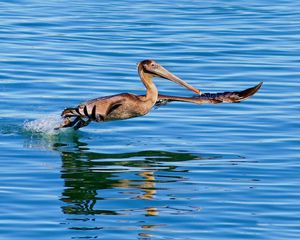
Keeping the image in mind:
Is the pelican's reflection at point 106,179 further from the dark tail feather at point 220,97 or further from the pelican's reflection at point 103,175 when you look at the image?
the dark tail feather at point 220,97

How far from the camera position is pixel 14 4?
111 ft

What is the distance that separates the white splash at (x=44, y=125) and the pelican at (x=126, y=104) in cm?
15

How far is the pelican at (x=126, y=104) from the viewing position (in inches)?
696

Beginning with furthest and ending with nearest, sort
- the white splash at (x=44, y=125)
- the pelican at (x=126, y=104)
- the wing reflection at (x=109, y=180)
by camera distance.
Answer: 1. the white splash at (x=44, y=125)
2. the pelican at (x=126, y=104)
3. the wing reflection at (x=109, y=180)

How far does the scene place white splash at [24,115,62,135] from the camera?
1867cm

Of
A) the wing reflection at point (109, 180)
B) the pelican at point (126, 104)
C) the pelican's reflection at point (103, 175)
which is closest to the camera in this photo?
the wing reflection at point (109, 180)

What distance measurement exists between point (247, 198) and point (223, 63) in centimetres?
1039

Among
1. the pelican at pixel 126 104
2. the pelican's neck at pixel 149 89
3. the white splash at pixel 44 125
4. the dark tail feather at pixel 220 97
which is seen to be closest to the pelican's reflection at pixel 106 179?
the white splash at pixel 44 125

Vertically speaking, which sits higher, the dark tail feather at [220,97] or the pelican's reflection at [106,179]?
the dark tail feather at [220,97]

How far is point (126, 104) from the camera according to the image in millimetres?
17750

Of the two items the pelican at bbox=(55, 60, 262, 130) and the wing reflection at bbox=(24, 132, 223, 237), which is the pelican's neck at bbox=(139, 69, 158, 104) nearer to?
the pelican at bbox=(55, 60, 262, 130)

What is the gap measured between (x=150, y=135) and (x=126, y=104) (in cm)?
91

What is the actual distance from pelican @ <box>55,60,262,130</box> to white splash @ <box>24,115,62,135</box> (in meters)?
0.15

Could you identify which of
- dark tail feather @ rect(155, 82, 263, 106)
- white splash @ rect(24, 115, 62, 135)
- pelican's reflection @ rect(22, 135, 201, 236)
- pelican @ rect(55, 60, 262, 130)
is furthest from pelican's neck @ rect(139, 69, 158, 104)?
white splash @ rect(24, 115, 62, 135)
